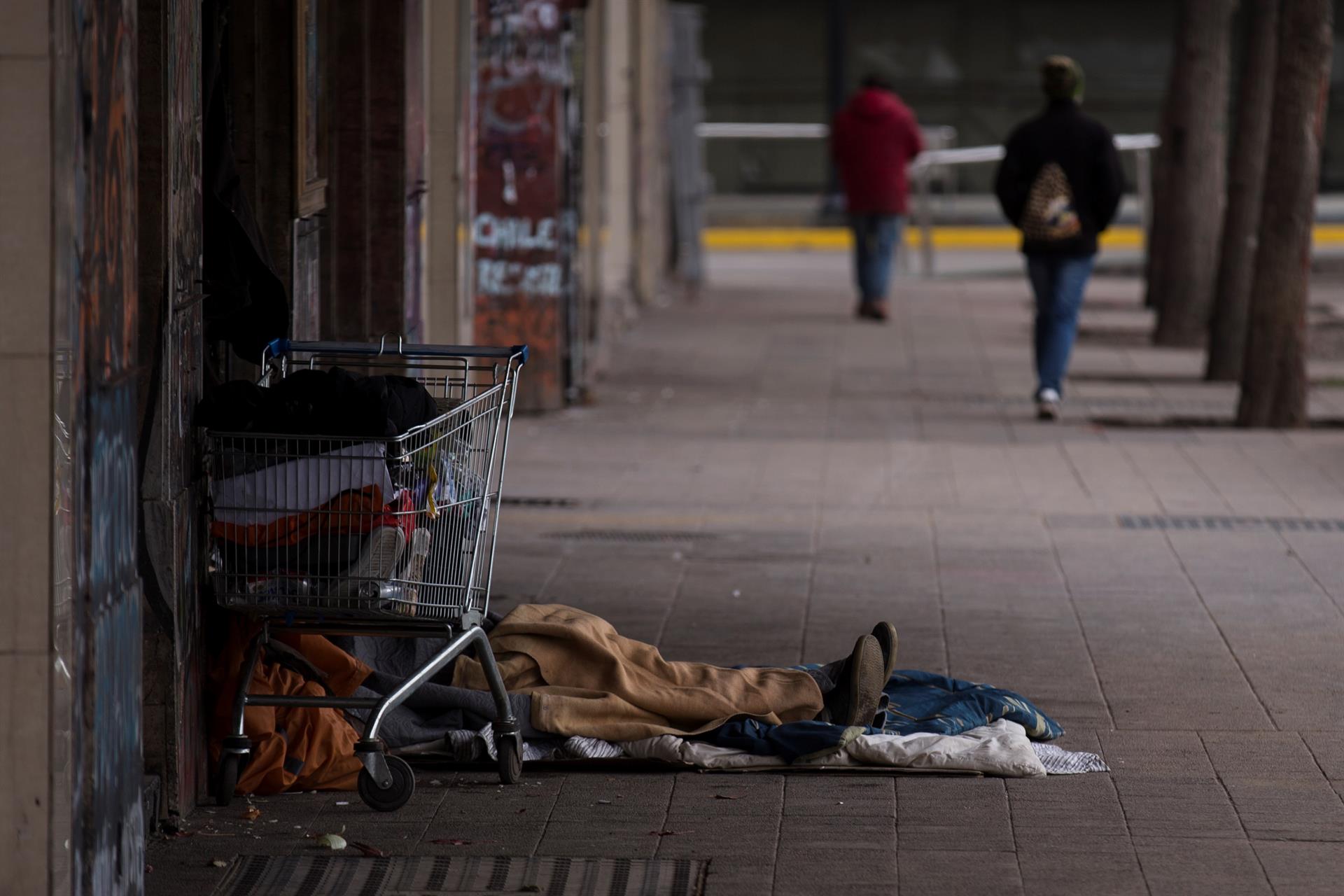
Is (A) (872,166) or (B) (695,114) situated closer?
(A) (872,166)

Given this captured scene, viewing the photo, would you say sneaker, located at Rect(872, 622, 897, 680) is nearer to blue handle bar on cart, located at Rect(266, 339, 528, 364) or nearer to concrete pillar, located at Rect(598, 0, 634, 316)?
blue handle bar on cart, located at Rect(266, 339, 528, 364)

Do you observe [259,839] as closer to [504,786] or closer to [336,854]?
[336,854]

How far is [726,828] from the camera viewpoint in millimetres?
4754

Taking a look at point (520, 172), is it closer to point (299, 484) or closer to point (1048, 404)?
point (1048, 404)

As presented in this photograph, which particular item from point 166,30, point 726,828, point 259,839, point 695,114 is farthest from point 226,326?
point 695,114

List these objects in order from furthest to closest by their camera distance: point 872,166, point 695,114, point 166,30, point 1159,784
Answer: point 695,114 < point 872,166 < point 1159,784 < point 166,30

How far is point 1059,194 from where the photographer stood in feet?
38.0

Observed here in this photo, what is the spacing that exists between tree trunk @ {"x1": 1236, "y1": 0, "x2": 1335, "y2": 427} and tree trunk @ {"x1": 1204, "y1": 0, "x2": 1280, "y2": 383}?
6.29 ft

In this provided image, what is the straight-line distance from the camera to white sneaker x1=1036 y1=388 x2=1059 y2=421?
1191 centimetres

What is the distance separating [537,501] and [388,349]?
13.4 ft

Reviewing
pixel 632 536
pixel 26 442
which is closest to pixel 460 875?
pixel 26 442

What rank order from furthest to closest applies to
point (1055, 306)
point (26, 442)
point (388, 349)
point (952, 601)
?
point (1055, 306) → point (952, 601) → point (388, 349) → point (26, 442)

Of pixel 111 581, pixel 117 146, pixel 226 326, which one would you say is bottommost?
pixel 111 581

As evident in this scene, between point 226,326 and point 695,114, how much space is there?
15.0m
